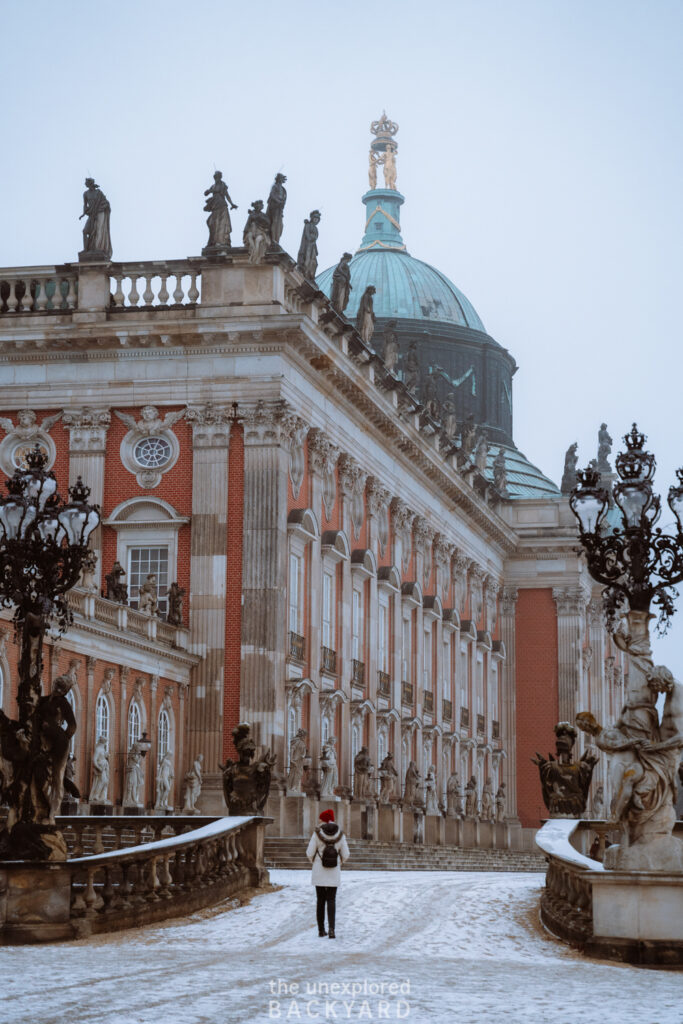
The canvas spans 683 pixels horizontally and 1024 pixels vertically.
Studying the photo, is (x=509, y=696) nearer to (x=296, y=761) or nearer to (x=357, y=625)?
(x=357, y=625)

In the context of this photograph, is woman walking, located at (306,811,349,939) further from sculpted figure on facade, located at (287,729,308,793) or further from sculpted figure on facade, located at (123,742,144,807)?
sculpted figure on facade, located at (287,729,308,793)

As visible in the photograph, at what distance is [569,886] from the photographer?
2067 cm

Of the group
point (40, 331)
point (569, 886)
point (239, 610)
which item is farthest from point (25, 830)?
point (40, 331)

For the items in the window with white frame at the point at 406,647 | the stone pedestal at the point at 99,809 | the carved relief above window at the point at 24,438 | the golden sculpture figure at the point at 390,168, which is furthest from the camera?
the golden sculpture figure at the point at 390,168

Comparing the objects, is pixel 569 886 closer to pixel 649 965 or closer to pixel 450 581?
pixel 649 965

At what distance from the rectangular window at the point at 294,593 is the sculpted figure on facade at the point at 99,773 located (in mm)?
7928

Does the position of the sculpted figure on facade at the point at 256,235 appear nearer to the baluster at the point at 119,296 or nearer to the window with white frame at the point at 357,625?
the baluster at the point at 119,296

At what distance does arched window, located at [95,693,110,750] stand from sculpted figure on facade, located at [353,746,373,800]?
11230 millimetres

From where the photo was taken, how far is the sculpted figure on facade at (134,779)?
36.2 metres

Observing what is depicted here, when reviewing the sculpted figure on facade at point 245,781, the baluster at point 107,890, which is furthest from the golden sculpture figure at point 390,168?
the baluster at point 107,890

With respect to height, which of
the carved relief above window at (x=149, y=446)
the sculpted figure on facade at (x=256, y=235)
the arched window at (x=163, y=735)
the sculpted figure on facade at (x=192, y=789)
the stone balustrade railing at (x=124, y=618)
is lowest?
the sculpted figure on facade at (x=192, y=789)

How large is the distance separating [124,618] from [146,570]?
493 centimetres

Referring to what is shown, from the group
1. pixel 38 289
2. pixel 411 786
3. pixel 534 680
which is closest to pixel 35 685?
pixel 38 289

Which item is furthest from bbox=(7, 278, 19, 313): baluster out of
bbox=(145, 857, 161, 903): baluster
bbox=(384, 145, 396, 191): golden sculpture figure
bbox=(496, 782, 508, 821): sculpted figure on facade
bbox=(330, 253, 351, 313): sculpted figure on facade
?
bbox=(384, 145, 396, 191): golden sculpture figure
